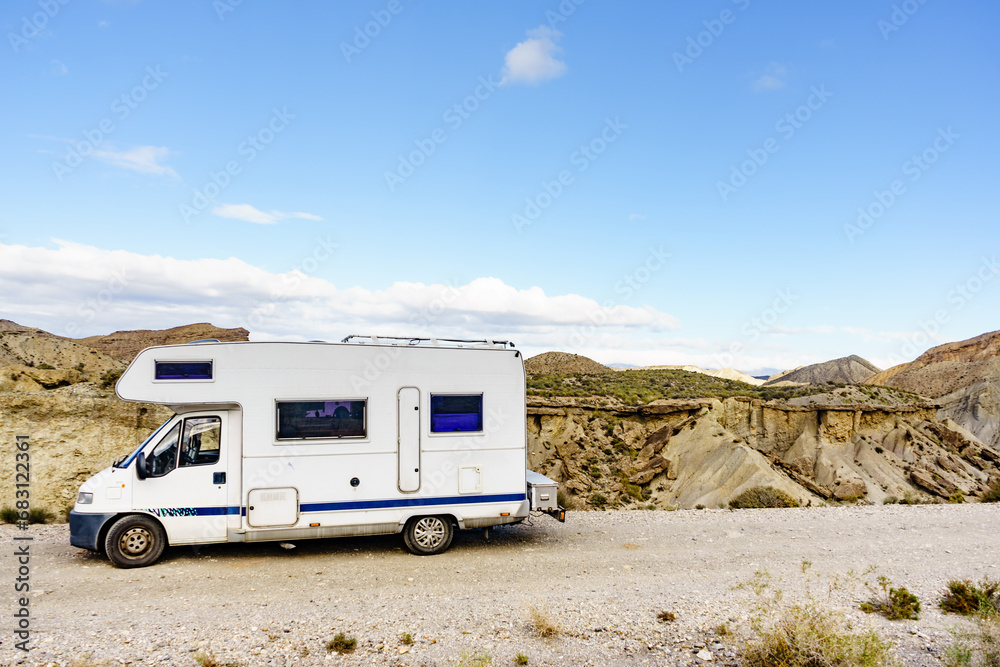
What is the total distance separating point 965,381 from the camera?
69.0 meters

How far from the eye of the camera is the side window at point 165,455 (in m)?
9.05

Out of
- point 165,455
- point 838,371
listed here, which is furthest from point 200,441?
point 838,371

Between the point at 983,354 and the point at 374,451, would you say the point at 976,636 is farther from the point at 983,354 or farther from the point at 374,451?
the point at 983,354

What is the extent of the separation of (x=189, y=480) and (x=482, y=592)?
14.6 feet

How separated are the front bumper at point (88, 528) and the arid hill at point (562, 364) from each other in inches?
2475

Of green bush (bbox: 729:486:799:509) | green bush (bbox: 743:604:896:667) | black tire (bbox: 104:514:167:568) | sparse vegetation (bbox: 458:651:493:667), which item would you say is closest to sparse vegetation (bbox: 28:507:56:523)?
black tire (bbox: 104:514:167:568)

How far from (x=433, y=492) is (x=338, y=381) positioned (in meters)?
2.20

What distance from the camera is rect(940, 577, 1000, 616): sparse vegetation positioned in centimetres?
749

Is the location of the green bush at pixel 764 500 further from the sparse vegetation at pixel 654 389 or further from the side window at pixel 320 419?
the sparse vegetation at pixel 654 389

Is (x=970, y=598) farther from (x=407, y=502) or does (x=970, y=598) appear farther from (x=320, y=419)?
(x=320, y=419)

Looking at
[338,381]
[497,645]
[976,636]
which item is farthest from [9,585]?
[976,636]

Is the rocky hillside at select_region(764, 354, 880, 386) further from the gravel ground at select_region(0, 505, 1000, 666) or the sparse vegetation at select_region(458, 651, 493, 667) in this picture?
the sparse vegetation at select_region(458, 651, 493, 667)

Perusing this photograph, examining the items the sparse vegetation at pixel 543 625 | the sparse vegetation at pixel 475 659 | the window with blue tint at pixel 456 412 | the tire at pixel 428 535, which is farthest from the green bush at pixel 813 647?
the window with blue tint at pixel 456 412

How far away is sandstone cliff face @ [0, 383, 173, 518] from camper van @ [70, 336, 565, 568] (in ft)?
23.9
